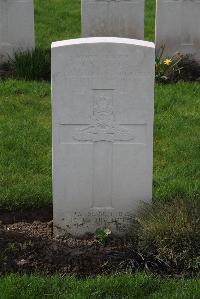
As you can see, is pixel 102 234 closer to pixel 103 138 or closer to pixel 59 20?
pixel 103 138

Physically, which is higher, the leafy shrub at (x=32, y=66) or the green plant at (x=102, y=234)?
the leafy shrub at (x=32, y=66)

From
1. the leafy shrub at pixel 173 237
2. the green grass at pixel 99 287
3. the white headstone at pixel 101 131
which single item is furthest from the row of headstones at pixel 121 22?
the green grass at pixel 99 287

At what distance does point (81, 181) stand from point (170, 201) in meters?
0.80

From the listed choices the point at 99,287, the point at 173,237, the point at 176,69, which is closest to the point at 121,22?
the point at 176,69

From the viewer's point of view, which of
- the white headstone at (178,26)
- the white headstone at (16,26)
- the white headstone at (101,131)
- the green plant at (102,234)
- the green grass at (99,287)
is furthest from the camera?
the white headstone at (178,26)

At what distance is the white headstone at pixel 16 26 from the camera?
9.55 meters

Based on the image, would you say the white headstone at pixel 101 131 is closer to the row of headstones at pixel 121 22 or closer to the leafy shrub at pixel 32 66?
the leafy shrub at pixel 32 66

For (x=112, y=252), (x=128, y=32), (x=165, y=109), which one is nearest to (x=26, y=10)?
(x=128, y=32)

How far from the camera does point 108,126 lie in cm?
511

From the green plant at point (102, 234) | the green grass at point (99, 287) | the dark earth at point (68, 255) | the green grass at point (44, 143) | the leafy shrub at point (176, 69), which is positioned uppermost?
the leafy shrub at point (176, 69)

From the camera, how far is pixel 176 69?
30.2 ft

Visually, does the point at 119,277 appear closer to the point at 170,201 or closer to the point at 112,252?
the point at 112,252

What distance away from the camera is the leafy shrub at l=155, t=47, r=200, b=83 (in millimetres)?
9086

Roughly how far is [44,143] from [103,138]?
1.97 m
